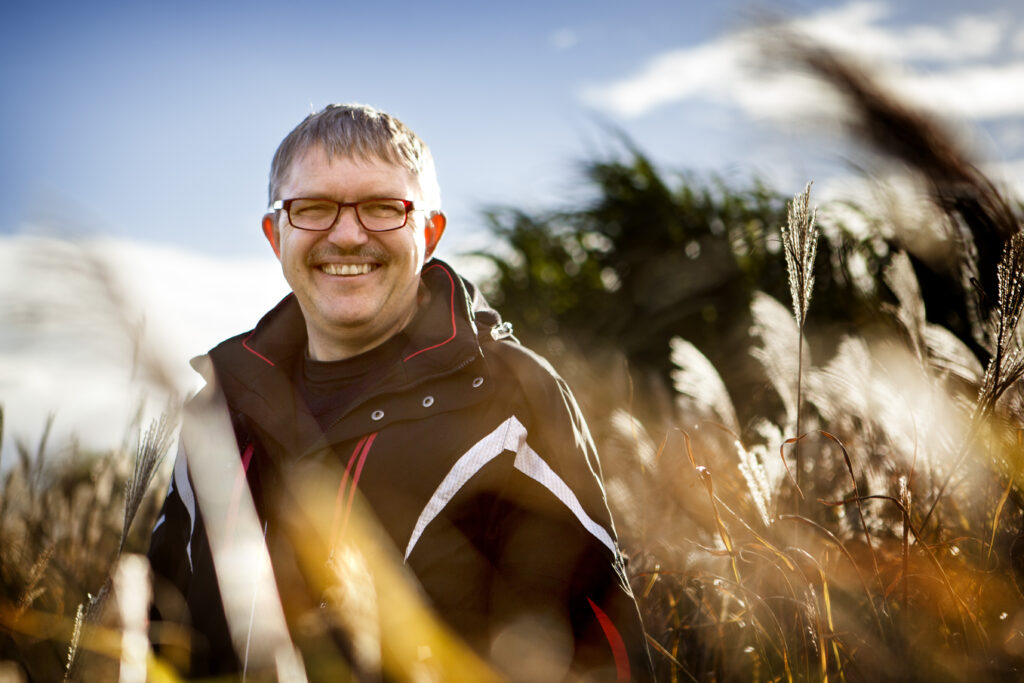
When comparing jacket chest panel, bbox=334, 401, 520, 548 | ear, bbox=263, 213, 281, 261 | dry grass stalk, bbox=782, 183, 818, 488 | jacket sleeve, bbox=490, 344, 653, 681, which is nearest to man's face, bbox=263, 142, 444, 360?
ear, bbox=263, 213, 281, 261

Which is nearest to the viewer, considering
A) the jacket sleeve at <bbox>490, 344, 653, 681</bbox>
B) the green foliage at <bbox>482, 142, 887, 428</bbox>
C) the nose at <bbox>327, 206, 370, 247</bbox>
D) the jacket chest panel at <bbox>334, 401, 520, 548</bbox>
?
the jacket sleeve at <bbox>490, 344, 653, 681</bbox>

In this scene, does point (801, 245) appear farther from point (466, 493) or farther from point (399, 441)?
point (399, 441)

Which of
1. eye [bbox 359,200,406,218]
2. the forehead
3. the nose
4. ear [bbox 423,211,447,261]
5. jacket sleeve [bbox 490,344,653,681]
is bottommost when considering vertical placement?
jacket sleeve [bbox 490,344,653,681]

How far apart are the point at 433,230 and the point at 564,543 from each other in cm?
107

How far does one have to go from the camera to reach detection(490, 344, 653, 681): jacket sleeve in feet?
5.03

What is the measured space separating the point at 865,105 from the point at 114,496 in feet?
9.60

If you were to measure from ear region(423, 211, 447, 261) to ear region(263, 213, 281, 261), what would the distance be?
18.1 inches

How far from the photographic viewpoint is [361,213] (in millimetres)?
2031

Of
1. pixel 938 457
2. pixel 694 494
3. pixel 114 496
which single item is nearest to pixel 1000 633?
pixel 938 457

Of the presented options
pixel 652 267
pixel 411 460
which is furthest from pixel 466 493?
pixel 652 267

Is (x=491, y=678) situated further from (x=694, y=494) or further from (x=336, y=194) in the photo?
(x=336, y=194)

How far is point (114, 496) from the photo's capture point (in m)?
2.89

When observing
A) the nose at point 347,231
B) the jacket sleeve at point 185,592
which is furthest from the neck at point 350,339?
the jacket sleeve at point 185,592

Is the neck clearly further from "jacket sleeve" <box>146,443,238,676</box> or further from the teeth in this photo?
"jacket sleeve" <box>146,443,238,676</box>
